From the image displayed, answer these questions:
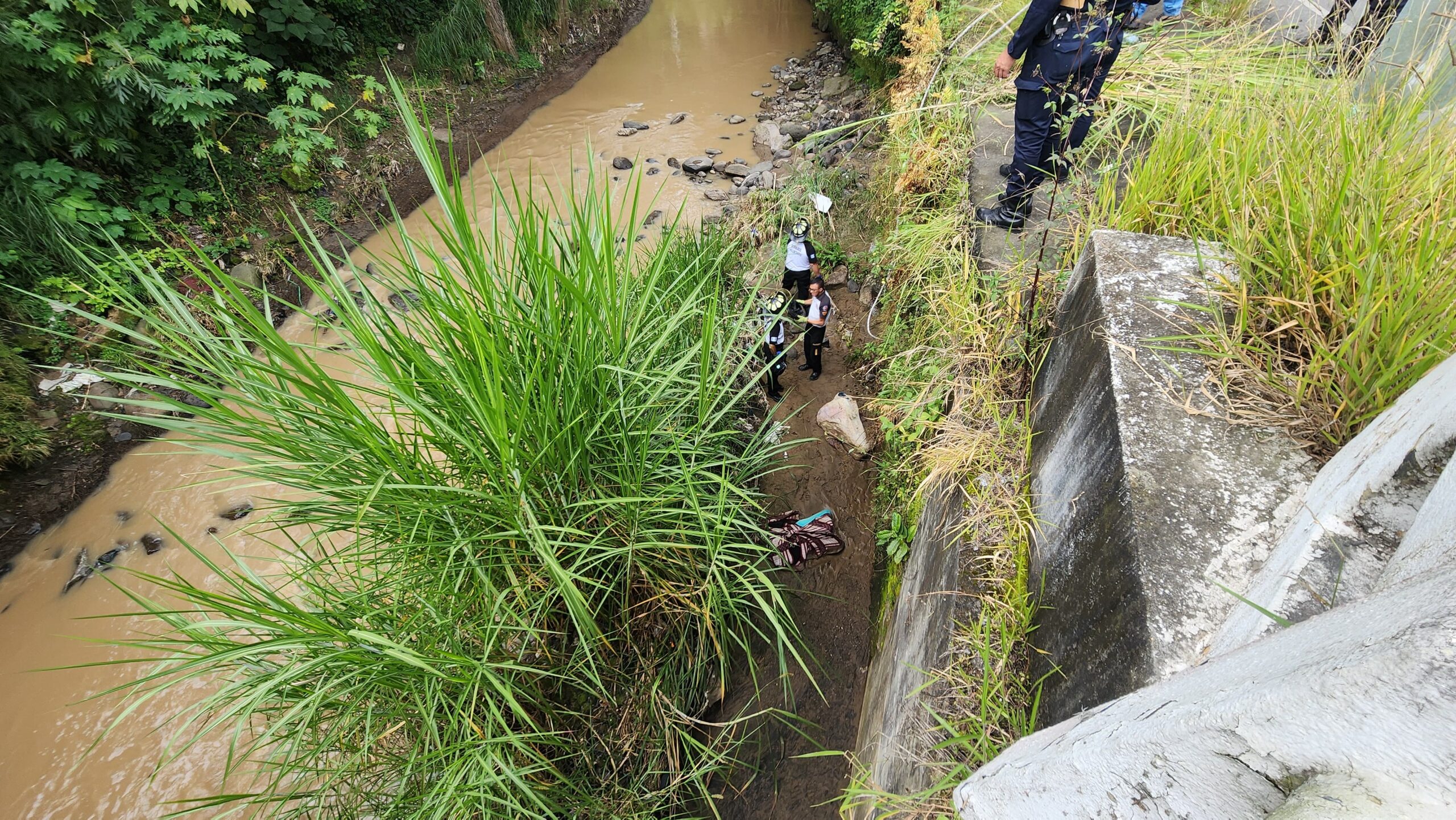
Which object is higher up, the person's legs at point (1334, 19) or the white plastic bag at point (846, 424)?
the person's legs at point (1334, 19)

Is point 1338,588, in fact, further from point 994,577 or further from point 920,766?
point 920,766

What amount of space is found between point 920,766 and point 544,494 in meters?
1.39

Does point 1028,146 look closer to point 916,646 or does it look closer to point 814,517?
point 814,517

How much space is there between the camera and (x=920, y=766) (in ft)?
5.14

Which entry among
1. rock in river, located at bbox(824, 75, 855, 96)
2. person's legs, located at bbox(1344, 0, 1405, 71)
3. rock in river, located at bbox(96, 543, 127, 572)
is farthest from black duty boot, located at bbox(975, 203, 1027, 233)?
rock in river, located at bbox(824, 75, 855, 96)

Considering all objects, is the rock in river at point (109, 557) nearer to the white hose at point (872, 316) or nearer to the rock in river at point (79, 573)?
the rock in river at point (79, 573)

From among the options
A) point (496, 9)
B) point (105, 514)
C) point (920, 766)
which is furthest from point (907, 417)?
point (496, 9)

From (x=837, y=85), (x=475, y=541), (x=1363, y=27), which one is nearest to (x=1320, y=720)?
(x=475, y=541)

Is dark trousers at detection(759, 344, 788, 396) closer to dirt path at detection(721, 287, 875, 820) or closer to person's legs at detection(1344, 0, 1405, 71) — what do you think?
dirt path at detection(721, 287, 875, 820)

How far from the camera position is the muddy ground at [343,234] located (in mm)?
4254

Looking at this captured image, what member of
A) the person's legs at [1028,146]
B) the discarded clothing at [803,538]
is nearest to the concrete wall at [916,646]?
the discarded clothing at [803,538]

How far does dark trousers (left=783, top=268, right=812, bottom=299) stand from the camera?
439cm

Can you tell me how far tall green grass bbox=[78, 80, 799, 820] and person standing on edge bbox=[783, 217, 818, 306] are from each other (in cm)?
211

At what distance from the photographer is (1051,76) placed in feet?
8.68
